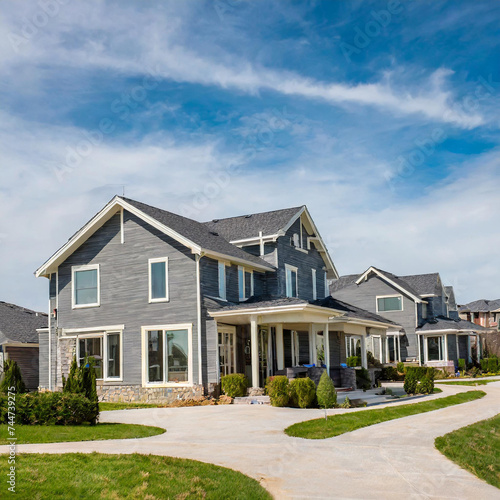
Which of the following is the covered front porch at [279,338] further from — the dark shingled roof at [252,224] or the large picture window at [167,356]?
the dark shingled roof at [252,224]

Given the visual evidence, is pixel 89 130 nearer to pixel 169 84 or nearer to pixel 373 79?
pixel 169 84

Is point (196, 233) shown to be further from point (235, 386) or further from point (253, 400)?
point (253, 400)

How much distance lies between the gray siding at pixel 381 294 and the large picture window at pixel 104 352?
25.8 m

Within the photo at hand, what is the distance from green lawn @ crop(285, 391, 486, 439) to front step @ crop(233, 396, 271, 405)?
14.3ft

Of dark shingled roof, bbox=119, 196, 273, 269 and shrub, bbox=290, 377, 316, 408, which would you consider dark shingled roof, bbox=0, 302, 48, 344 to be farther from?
shrub, bbox=290, 377, 316, 408

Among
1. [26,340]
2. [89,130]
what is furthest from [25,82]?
[26,340]

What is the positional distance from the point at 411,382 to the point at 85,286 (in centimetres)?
1452

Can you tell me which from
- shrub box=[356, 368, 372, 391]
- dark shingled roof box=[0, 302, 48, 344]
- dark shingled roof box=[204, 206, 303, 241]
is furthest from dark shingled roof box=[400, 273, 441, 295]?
dark shingled roof box=[0, 302, 48, 344]

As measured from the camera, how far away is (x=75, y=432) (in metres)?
13.9

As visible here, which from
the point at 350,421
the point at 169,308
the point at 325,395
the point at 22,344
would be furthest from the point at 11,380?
the point at 22,344

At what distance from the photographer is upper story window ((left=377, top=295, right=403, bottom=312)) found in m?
46.0

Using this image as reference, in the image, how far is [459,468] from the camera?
10867 millimetres

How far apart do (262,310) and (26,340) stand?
16.0 meters

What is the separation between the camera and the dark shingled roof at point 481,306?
233 feet
